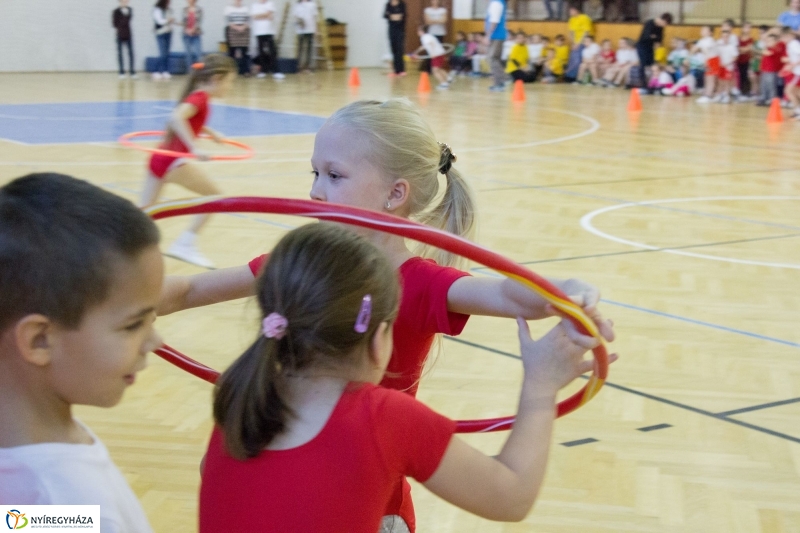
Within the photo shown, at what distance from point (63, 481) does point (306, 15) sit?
21.8 m

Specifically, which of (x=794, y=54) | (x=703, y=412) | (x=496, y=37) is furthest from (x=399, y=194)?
(x=496, y=37)

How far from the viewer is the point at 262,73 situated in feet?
73.5

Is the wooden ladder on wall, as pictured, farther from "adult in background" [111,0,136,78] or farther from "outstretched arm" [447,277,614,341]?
"outstretched arm" [447,277,614,341]

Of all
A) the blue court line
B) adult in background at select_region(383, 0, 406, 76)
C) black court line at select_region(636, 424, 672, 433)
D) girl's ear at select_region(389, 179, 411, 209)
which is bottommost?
black court line at select_region(636, 424, 672, 433)

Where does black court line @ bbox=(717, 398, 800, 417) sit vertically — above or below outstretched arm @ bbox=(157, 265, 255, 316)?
below

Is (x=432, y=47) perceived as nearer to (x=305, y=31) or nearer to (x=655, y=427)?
(x=305, y=31)

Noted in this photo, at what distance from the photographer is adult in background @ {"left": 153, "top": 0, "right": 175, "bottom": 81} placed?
20.2 m

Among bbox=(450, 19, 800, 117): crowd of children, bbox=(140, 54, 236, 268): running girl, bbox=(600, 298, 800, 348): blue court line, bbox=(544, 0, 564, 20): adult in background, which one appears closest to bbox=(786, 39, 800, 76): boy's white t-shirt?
bbox=(450, 19, 800, 117): crowd of children

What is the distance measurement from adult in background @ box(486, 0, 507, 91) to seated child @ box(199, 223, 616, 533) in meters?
18.2

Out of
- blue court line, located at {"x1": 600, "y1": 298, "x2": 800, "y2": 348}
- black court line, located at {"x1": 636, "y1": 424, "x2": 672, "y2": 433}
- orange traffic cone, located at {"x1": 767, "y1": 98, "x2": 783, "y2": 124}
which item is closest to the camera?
black court line, located at {"x1": 636, "y1": 424, "x2": 672, "y2": 433}

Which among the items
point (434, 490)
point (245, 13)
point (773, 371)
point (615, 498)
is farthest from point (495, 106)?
point (434, 490)

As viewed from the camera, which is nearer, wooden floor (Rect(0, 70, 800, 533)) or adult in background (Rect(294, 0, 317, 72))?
wooden floor (Rect(0, 70, 800, 533))

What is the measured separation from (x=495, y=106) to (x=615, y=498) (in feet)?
43.3

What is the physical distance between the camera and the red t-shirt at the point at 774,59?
16.2 metres
